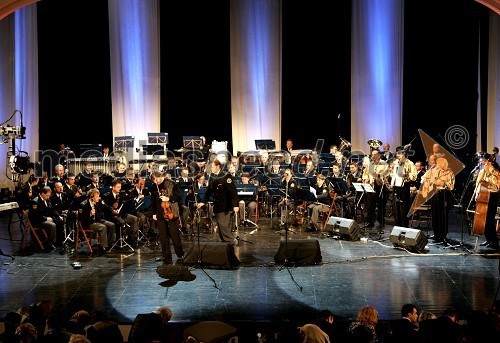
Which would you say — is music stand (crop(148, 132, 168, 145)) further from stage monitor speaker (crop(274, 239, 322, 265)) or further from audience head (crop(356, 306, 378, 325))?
audience head (crop(356, 306, 378, 325))

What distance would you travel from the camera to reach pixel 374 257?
37.5 feet

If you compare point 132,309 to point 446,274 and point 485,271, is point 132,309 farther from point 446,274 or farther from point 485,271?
point 485,271

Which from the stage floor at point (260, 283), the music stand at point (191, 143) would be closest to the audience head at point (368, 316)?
the stage floor at point (260, 283)

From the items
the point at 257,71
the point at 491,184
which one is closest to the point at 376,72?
the point at 257,71

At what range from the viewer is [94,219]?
12133 millimetres

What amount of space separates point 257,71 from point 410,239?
10708mm

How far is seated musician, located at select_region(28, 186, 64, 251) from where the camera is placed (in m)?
12.2

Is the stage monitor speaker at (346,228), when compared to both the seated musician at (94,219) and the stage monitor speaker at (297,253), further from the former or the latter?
the seated musician at (94,219)

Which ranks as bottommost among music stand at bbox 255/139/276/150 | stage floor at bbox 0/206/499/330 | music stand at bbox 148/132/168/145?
stage floor at bbox 0/206/499/330

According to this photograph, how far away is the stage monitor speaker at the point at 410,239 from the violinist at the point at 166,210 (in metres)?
4.26

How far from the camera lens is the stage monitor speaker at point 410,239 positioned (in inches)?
458

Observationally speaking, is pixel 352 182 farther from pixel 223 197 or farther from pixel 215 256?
pixel 215 256

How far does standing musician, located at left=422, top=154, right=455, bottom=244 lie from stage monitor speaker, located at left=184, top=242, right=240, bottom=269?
4.37 meters

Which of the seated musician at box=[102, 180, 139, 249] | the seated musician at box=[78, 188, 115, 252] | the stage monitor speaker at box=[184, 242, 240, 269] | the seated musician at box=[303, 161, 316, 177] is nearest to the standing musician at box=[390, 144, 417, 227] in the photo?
the seated musician at box=[303, 161, 316, 177]
